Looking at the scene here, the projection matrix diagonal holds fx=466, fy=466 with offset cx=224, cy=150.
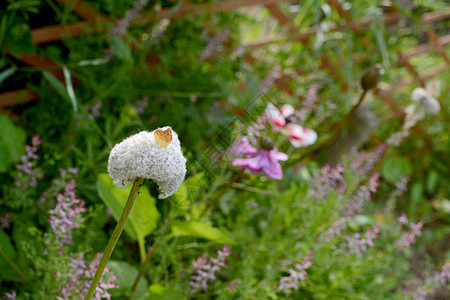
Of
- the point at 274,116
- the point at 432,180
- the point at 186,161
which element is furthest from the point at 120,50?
the point at 432,180

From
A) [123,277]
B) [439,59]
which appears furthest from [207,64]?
[439,59]

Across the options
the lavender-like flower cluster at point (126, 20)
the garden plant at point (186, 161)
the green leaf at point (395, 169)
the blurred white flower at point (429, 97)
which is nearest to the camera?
the garden plant at point (186, 161)

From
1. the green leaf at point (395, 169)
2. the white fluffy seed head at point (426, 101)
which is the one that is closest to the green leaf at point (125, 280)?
the white fluffy seed head at point (426, 101)

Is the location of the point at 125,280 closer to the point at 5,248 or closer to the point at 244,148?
the point at 5,248

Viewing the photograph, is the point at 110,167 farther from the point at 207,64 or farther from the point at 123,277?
the point at 207,64

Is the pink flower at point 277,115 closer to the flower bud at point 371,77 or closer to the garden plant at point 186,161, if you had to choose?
the garden plant at point 186,161
